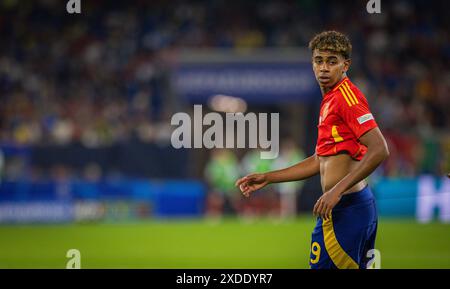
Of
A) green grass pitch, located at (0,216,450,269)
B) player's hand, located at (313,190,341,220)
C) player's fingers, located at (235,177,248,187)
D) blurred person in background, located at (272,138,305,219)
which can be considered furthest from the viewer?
blurred person in background, located at (272,138,305,219)

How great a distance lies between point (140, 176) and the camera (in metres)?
21.6

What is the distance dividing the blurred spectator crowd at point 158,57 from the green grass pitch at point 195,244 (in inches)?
151

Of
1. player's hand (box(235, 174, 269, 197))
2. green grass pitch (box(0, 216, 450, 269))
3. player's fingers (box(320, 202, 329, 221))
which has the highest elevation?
player's hand (box(235, 174, 269, 197))

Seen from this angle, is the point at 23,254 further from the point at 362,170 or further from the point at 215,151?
the point at 215,151

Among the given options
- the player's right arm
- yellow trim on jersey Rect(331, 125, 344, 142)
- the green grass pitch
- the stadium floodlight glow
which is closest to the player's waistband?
yellow trim on jersey Rect(331, 125, 344, 142)

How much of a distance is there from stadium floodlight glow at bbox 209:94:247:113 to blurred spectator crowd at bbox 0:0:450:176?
1.47 meters

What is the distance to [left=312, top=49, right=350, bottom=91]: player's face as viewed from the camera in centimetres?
580

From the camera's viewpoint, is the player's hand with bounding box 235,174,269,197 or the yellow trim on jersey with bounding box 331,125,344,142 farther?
the player's hand with bounding box 235,174,269,197

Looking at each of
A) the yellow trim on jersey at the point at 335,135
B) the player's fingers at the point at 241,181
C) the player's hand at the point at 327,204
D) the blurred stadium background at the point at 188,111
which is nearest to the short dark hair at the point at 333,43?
the yellow trim on jersey at the point at 335,135

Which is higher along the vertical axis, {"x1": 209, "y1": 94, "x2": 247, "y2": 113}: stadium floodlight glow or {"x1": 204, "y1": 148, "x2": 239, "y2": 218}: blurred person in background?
{"x1": 209, "y1": 94, "x2": 247, "y2": 113}: stadium floodlight glow

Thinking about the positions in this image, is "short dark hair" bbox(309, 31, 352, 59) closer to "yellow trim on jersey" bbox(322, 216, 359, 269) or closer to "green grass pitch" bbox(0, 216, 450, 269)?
"yellow trim on jersey" bbox(322, 216, 359, 269)

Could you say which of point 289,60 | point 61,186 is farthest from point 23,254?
point 289,60

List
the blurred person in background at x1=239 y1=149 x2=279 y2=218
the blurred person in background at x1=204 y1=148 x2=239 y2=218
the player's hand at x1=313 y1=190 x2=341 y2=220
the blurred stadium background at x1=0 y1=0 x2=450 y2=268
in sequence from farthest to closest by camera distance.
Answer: the blurred person in background at x1=239 y1=149 x2=279 y2=218 → the blurred person in background at x1=204 y1=148 x2=239 y2=218 → the blurred stadium background at x1=0 y1=0 x2=450 y2=268 → the player's hand at x1=313 y1=190 x2=341 y2=220

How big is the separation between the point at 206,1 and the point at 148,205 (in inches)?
369
